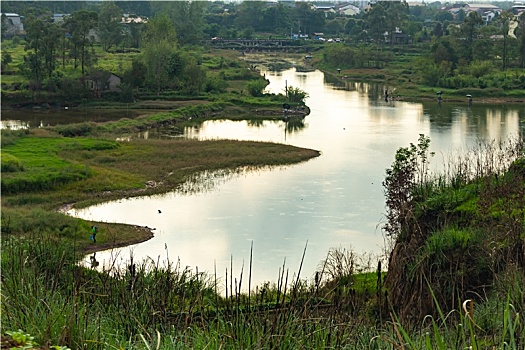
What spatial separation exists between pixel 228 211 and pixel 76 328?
1020cm

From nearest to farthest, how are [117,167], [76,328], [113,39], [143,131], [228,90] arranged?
[76,328], [117,167], [143,131], [228,90], [113,39]

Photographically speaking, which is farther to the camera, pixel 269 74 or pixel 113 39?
pixel 113 39

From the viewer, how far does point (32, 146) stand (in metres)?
19.2

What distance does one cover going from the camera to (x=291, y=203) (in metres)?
15.0

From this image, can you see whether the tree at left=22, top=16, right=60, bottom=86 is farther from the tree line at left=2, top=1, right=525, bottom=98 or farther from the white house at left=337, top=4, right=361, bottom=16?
the white house at left=337, top=4, right=361, bottom=16

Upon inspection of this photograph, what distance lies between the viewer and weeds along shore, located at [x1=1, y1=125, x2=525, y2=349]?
4332mm

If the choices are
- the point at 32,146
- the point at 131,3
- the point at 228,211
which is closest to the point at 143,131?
the point at 32,146

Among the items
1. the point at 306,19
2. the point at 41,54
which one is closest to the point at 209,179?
the point at 41,54

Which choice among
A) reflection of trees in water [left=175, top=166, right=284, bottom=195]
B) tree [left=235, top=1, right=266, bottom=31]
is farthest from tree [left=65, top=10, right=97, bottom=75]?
tree [left=235, top=1, right=266, bottom=31]

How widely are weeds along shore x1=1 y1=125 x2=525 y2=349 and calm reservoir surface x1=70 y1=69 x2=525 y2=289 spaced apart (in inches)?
25.2

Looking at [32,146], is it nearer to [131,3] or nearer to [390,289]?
[390,289]

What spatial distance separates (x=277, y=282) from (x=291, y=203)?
4513 millimetres

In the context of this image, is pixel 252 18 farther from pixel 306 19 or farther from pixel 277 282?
pixel 277 282

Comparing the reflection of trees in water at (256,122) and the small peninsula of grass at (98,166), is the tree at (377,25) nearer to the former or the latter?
the reflection of trees in water at (256,122)
